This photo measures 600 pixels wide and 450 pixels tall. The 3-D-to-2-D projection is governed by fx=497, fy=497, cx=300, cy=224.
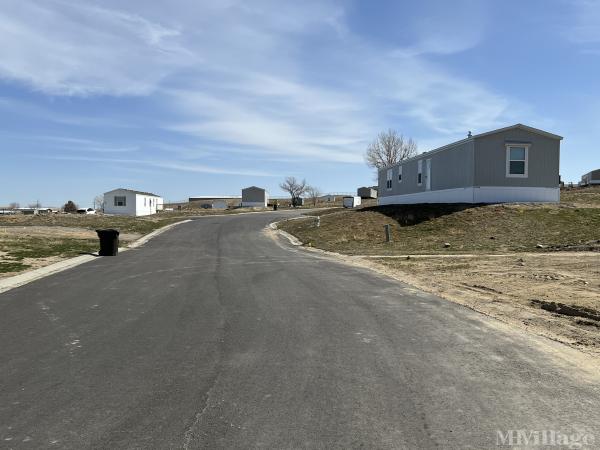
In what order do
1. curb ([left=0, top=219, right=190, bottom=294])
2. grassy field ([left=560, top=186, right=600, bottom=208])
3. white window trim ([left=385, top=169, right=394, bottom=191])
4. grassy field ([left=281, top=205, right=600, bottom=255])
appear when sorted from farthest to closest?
white window trim ([left=385, top=169, right=394, bottom=191]) < grassy field ([left=560, top=186, right=600, bottom=208]) < grassy field ([left=281, top=205, right=600, bottom=255]) < curb ([left=0, top=219, right=190, bottom=294])

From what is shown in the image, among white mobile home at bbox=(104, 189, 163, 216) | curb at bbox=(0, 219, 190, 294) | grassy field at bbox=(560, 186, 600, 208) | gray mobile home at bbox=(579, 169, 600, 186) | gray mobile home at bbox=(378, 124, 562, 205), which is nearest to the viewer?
curb at bbox=(0, 219, 190, 294)

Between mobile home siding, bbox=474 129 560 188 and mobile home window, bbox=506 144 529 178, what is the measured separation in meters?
0.19

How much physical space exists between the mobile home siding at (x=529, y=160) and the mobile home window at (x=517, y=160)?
192mm

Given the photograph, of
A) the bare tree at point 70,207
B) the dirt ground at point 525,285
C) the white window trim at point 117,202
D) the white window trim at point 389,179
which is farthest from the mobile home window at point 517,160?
the bare tree at point 70,207

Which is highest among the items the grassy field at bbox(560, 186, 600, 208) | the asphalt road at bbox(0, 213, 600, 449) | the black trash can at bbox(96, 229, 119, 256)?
the grassy field at bbox(560, 186, 600, 208)

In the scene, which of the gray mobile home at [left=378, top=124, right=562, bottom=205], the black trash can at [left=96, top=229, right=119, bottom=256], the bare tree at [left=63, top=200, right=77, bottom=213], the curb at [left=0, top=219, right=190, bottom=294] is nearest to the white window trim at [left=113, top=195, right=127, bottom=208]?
the bare tree at [left=63, top=200, right=77, bottom=213]

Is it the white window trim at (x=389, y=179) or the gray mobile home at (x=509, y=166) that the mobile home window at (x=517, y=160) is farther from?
the white window trim at (x=389, y=179)

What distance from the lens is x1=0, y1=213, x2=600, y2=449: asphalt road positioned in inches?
160

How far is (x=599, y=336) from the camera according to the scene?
282 inches

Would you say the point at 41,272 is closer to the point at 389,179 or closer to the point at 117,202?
the point at 389,179

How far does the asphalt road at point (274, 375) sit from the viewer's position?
13.4ft

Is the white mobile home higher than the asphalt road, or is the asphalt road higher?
the white mobile home

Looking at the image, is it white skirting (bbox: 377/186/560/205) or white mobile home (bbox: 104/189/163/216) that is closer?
white skirting (bbox: 377/186/560/205)

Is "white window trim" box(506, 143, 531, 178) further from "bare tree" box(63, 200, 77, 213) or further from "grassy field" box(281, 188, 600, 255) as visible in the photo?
"bare tree" box(63, 200, 77, 213)
